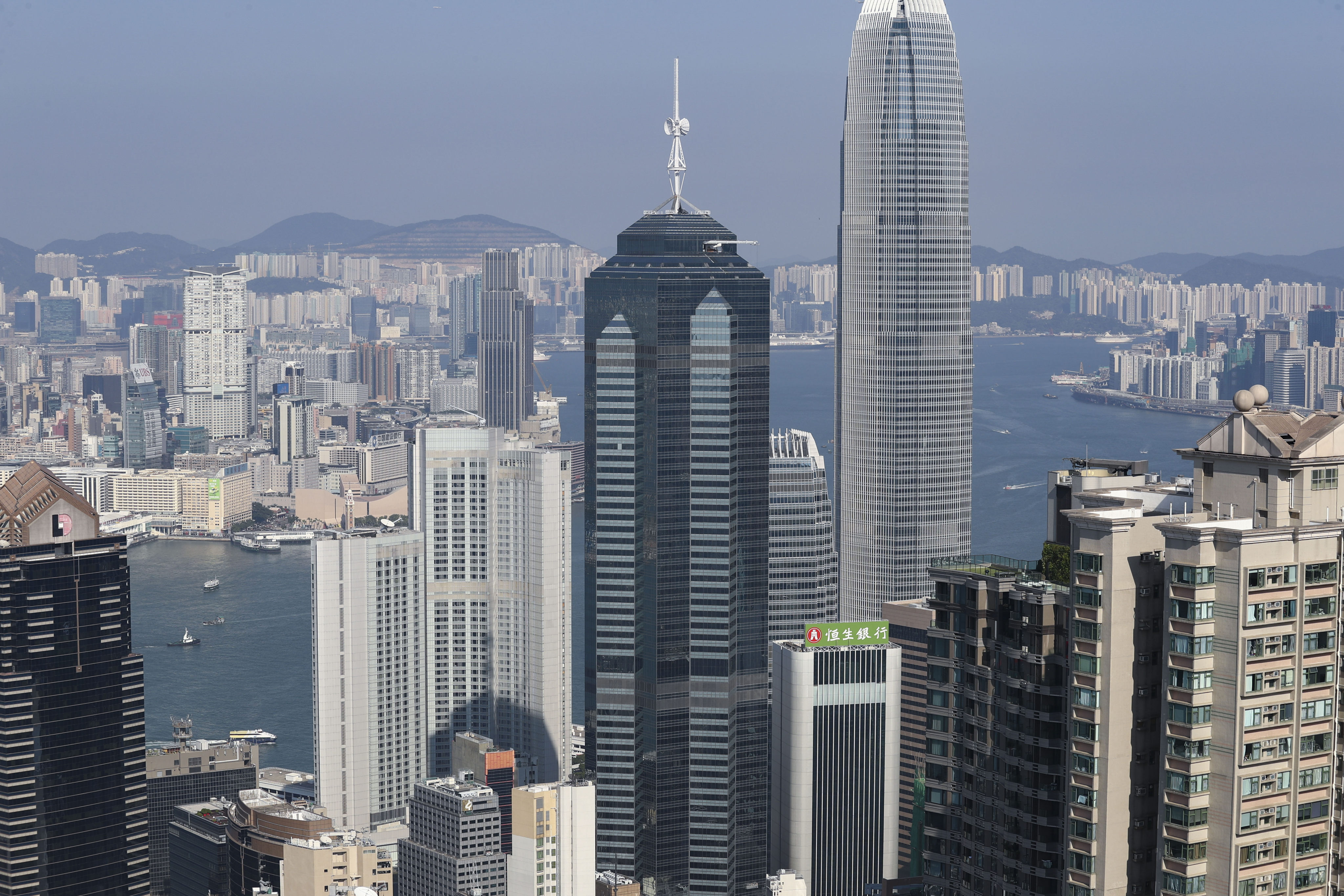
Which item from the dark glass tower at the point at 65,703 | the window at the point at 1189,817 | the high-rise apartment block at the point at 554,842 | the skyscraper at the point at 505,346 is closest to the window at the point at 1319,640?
the window at the point at 1189,817

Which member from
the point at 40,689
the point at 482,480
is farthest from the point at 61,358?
the point at 40,689

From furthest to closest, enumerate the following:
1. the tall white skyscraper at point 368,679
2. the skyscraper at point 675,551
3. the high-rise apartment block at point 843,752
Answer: the tall white skyscraper at point 368,679, the skyscraper at point 675,551, the high-rise apartment block at point 843,752

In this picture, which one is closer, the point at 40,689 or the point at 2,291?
the point at 40,689

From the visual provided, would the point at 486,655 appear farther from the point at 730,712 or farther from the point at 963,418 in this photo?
the point at 963,418

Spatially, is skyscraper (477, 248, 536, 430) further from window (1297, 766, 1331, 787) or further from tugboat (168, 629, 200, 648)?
window (1297, 766, 1331, 787)

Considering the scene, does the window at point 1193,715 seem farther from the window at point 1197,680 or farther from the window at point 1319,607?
the window at point 1319,607
